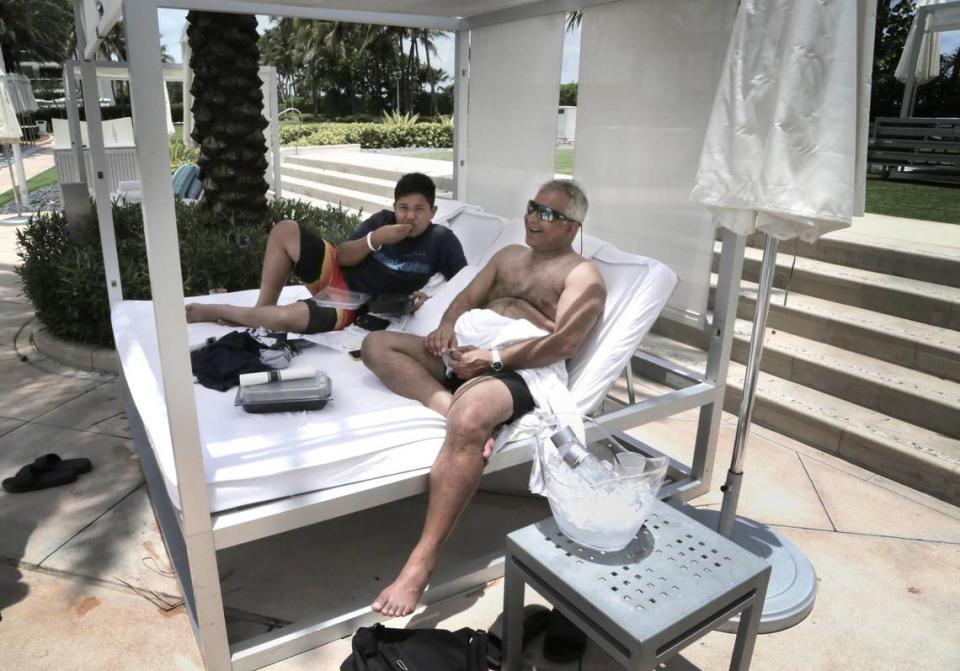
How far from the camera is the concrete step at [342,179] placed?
1152 cm

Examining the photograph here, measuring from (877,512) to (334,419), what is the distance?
8.75ft

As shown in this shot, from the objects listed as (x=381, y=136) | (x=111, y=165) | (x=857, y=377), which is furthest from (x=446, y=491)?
(x=381, y=136)

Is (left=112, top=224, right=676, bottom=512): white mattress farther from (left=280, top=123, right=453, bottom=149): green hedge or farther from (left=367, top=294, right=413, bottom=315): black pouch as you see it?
(left=280, top=123, right=453, bottom=149): green hedge

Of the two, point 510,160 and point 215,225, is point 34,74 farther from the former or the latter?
point 510,160

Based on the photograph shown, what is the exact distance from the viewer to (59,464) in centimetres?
352

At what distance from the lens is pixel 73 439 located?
388 cm

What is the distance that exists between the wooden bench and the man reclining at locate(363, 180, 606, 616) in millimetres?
6489

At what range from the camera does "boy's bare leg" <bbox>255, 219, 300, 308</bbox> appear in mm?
4035

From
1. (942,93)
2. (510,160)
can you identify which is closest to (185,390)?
(510,160)

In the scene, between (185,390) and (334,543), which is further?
(334,543)

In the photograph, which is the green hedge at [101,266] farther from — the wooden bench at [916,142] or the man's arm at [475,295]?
the wooden bench at [916,142]

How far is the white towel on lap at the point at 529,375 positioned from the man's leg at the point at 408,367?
7.5 inches

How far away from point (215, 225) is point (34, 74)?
1701 inches

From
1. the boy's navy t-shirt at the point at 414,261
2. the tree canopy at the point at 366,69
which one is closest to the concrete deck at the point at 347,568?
the boy's navy t-shirt at the point at 414,261
